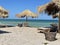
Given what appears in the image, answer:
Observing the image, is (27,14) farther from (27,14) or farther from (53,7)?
(53,7)

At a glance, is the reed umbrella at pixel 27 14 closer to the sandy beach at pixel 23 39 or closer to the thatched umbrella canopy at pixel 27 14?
the thatched umbrella canopy at pixel 27 14

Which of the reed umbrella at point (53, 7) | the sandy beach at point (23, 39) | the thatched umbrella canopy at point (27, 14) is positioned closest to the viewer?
the sandy beach at point (23, 39)

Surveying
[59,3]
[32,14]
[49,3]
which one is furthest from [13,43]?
[32,14]

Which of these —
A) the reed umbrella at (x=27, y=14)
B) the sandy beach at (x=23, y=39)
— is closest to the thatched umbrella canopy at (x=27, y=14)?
the reed umbrella at (x=27, y=14)

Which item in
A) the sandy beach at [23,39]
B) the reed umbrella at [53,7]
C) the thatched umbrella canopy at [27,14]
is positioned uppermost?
the reed umbrella at [53,7]

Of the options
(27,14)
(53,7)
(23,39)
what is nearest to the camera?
(23,39)

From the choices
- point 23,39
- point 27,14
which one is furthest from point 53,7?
point 27,14

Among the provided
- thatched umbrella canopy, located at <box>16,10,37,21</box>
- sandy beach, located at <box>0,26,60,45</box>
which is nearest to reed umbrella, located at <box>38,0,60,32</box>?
sandy beach, located at <box>0,26,60,45</box>

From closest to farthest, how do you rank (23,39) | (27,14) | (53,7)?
(23,39), (53,7), (27,14)

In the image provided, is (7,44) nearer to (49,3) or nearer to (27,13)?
(49,3)

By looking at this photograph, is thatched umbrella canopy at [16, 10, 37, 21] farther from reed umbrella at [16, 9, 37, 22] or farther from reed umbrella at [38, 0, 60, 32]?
reed umbrella at [38, 0, 60, 32]

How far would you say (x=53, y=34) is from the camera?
9047mm

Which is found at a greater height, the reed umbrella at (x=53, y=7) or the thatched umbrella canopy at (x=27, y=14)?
the reed umbrella at (x=53, y=7)

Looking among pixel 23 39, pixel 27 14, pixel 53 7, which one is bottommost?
pixel 23 39
